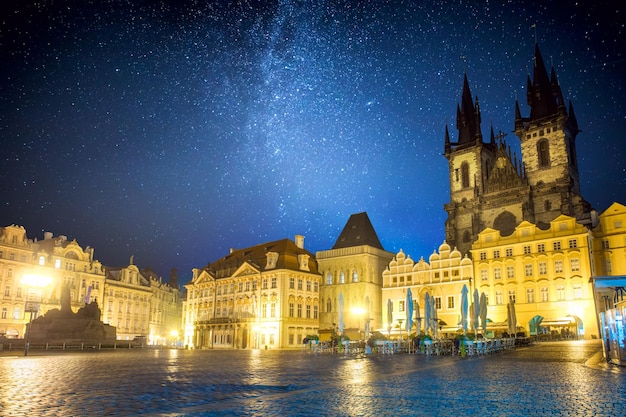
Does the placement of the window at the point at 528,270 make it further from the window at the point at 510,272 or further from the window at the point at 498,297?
the window at the point at 498,297

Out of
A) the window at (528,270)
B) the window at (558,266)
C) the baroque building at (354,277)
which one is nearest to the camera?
the window at (558,266)

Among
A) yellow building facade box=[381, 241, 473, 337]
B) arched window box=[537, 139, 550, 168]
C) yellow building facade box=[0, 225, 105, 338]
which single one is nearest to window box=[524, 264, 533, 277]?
yellow building facade box=[381, 241, 473, 337]

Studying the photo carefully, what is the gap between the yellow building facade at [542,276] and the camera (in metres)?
47.9

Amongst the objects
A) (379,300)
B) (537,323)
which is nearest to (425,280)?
(379,300)

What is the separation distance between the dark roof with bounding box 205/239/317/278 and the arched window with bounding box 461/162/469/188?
75.7 ft

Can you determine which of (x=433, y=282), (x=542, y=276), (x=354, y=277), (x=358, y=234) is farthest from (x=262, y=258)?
(x=542, y=276)

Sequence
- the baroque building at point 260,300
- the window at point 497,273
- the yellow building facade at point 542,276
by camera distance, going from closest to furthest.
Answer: the yellow building facade at point 542,276 → the window at point 497,273 → the baroque building at point 260,300

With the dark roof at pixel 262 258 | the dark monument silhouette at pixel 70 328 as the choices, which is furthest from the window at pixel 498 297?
the dark monument silhouette at pixel 70 328

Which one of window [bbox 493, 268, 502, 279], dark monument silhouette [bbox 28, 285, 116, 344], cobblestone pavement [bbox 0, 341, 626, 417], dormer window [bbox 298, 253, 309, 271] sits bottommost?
cobblestone pavement [bbox 0, 341, 626, 417]

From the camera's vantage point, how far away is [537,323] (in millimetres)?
47375

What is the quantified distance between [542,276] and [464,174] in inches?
976

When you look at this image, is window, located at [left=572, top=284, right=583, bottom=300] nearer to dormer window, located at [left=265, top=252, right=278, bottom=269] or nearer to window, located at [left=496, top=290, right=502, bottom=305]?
window, located at [left=496, top=290, right=502, bottom=305]

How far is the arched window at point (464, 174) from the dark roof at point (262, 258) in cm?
2308

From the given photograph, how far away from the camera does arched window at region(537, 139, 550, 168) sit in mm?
65875
